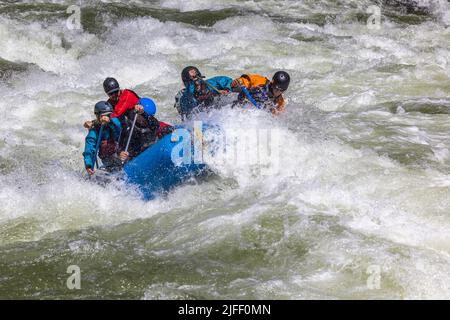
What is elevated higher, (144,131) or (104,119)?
(104,119)

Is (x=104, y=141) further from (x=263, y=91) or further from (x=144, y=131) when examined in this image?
(x=263, y=91)

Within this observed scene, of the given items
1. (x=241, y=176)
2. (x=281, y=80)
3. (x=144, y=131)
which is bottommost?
(x=241, y=176)

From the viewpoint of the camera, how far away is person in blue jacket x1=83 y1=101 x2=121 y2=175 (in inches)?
260

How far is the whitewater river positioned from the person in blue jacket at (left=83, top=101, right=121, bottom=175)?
28cm

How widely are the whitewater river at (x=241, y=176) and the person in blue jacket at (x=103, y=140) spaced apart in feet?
0.91

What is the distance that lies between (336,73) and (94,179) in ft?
18.2

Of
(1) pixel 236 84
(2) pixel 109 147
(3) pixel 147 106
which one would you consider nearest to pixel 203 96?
(1) pixel 236 84

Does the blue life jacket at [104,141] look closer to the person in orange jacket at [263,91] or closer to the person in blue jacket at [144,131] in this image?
the person in blue jacket at [144,131]

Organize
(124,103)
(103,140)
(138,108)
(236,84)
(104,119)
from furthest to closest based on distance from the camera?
(236,84), (124,103), (103,140), (138,108), (104,119)

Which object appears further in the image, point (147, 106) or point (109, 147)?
point (109, 147)

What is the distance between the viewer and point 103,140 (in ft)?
22.5

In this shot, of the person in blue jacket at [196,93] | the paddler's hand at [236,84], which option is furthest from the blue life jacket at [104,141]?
the paddler's hand at [236,84]

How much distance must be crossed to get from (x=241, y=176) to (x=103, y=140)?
1.57 meters
